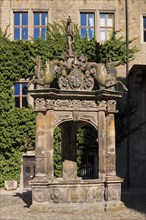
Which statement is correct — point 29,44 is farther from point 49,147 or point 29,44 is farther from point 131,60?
point 49,147

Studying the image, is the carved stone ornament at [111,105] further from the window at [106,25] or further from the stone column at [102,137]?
the window at [106,25]

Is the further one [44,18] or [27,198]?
[44,18]

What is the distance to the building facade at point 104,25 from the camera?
20.4 metres

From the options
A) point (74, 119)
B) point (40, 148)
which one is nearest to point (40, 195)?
point (40, 148)

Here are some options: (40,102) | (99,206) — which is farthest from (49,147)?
(99,206)

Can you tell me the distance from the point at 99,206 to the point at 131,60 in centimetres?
1076

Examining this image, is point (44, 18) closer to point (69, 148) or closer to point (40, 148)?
point (69, 148)

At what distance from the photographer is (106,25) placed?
21.3 m

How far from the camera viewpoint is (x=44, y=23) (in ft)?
68.5

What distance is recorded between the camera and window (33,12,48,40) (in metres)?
20.7

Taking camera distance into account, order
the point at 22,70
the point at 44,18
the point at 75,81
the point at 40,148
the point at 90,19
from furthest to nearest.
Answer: the point at 90,19
the point at 44,18
the point at 22,70
the point at 75,81
the point at 40,148

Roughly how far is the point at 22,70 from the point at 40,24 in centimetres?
273

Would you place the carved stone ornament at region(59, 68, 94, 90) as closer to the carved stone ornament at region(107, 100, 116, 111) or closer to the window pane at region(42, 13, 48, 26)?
the carved stone ornament at region(107, 100, 116, 111)

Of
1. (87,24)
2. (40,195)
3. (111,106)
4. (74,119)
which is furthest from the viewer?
(87,24)
